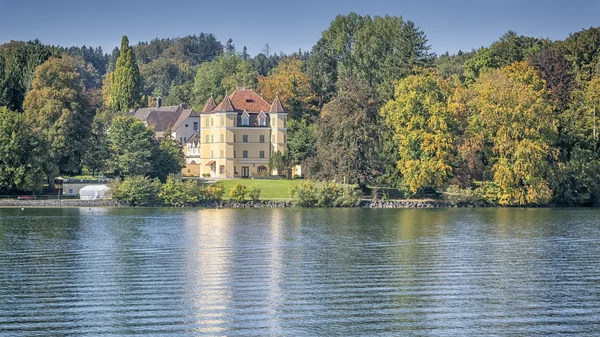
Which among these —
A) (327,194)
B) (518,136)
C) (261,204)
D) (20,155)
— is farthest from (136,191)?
(518,136)

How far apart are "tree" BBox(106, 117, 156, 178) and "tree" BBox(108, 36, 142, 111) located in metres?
37.8

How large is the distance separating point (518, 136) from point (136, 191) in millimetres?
27908

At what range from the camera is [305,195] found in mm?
72438

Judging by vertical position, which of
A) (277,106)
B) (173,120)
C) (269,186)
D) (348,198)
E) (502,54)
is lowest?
(348,198)

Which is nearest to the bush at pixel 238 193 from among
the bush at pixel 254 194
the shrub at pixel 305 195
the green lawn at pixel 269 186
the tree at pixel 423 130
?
the bush at pixel 254 194

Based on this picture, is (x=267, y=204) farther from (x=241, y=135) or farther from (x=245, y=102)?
(x=245, y=102)

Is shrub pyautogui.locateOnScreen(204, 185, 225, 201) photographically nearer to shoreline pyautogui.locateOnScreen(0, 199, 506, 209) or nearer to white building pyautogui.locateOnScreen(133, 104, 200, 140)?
shoreline pyautogui.locateOnScreen(0, 199, 506, 209)

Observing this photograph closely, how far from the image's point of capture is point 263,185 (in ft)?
265

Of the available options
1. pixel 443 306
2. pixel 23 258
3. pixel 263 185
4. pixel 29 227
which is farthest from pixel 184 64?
pixel 443 306

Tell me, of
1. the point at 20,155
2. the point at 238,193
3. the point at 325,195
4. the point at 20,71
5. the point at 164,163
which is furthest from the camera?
the point at 20,71

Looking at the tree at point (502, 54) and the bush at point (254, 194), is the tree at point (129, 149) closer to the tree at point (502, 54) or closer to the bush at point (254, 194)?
the bush at point (254, 194)

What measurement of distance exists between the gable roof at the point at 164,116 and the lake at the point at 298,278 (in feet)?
197

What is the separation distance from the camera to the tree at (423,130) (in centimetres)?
7150

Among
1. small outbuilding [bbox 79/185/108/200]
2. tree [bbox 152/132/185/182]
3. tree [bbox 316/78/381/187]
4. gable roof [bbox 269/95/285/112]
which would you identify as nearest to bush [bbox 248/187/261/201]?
tree [bbox 316/78/381/187]
